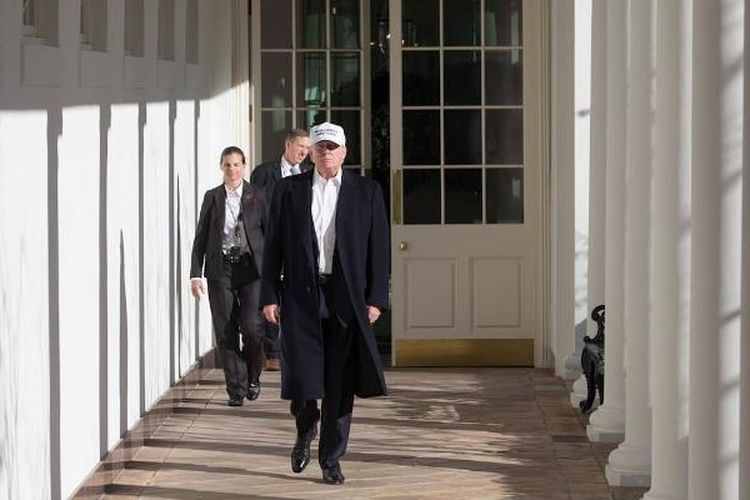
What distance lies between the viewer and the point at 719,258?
6270mm

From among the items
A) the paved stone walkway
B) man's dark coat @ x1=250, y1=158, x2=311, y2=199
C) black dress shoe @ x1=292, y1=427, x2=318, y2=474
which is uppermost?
man's dark coat @ x1=250, y1=158, x2=311, y2=199

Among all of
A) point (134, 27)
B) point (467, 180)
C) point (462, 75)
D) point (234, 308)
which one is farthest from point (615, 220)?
point (462, 75)

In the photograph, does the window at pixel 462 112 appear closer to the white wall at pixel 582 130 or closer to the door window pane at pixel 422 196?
the door window pane at pixel 422 196

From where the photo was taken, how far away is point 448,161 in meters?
14.0

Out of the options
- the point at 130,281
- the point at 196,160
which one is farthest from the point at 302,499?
the point at 196,160

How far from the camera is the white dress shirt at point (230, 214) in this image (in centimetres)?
1132

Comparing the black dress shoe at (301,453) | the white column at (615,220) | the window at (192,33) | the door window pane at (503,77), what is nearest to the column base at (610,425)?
the white column at (615,220)

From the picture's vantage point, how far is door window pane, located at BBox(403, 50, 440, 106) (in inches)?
552

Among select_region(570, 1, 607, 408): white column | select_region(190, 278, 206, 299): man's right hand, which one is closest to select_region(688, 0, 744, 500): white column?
select_region(570, 1, 607, 408): white column

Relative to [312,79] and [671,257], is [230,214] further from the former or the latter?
[671,257]

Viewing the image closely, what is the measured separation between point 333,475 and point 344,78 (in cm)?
595

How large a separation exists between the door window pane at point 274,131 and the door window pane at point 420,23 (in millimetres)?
1050

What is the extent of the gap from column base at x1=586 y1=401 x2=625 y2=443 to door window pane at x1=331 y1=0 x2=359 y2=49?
4923 millimetres

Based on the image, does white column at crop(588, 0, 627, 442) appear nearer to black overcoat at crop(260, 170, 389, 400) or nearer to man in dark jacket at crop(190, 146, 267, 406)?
black overcoat at crop(260, 170, 389, 400)
